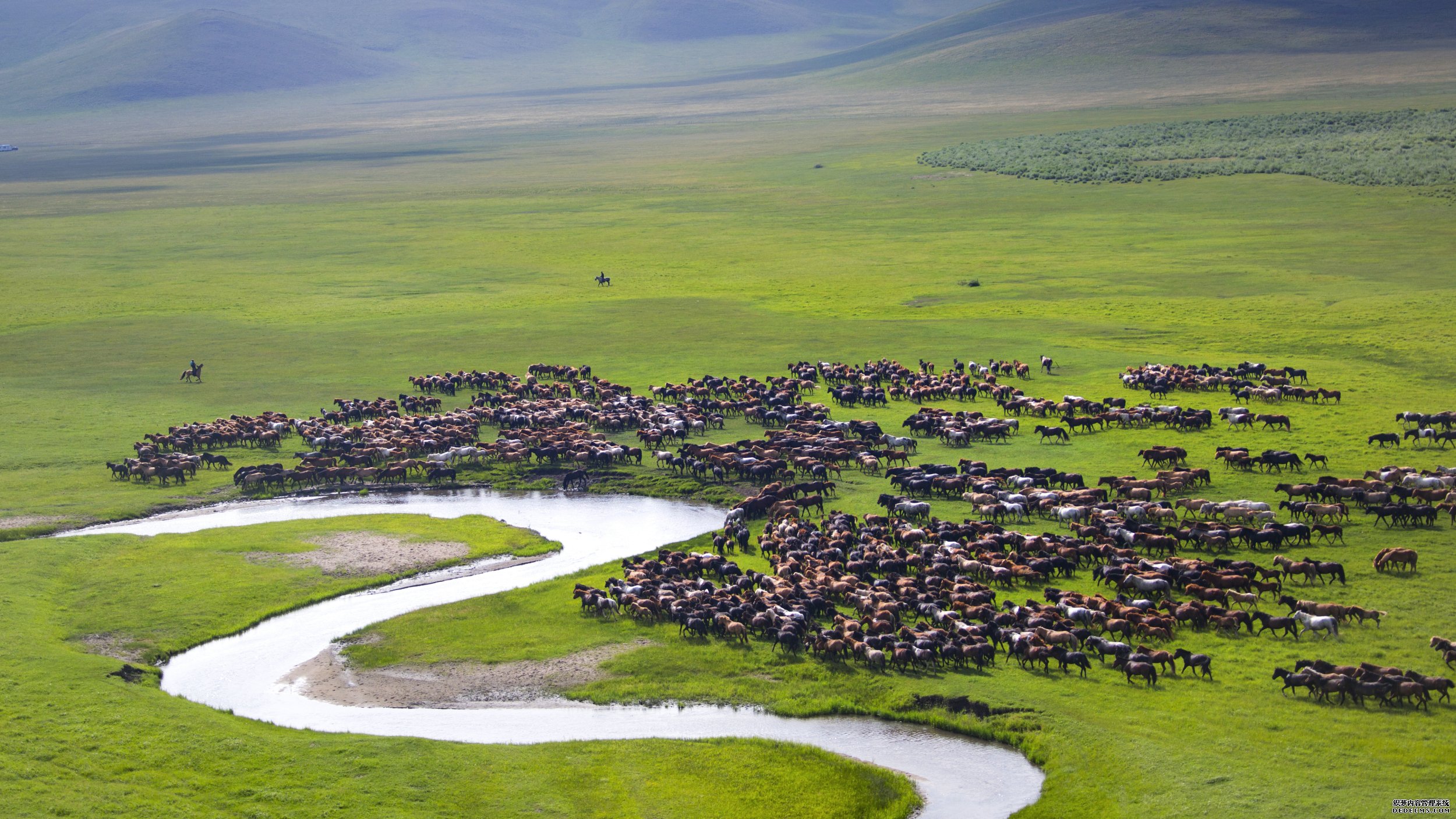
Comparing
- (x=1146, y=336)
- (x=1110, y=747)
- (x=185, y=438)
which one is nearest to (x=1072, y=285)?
(x=1146, y=336)

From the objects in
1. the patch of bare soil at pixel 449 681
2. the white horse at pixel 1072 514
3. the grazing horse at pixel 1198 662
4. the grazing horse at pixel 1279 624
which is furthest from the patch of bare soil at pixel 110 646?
the grazing horse at pixel 1279 624

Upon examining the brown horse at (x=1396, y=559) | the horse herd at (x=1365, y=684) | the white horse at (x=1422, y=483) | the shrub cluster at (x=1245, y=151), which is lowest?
the horse herd at (x=1365, y=684)

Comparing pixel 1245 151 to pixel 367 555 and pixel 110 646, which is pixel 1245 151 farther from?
pixel 110 646

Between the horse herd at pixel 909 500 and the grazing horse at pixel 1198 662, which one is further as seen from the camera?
the horse herd at pixel 909 500

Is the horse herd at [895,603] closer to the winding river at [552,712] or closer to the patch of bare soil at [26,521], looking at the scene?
the winding river at [552,712]

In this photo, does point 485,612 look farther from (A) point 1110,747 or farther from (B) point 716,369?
(B) point 716,369

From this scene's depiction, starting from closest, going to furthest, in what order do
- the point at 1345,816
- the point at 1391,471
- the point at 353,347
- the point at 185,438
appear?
the point at 1345,816, the point at 1391,471, the point at 185,438, the point at 353,347

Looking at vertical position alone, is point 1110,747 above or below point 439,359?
below

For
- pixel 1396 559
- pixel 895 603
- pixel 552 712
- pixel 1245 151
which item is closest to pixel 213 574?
pixel 552 712
